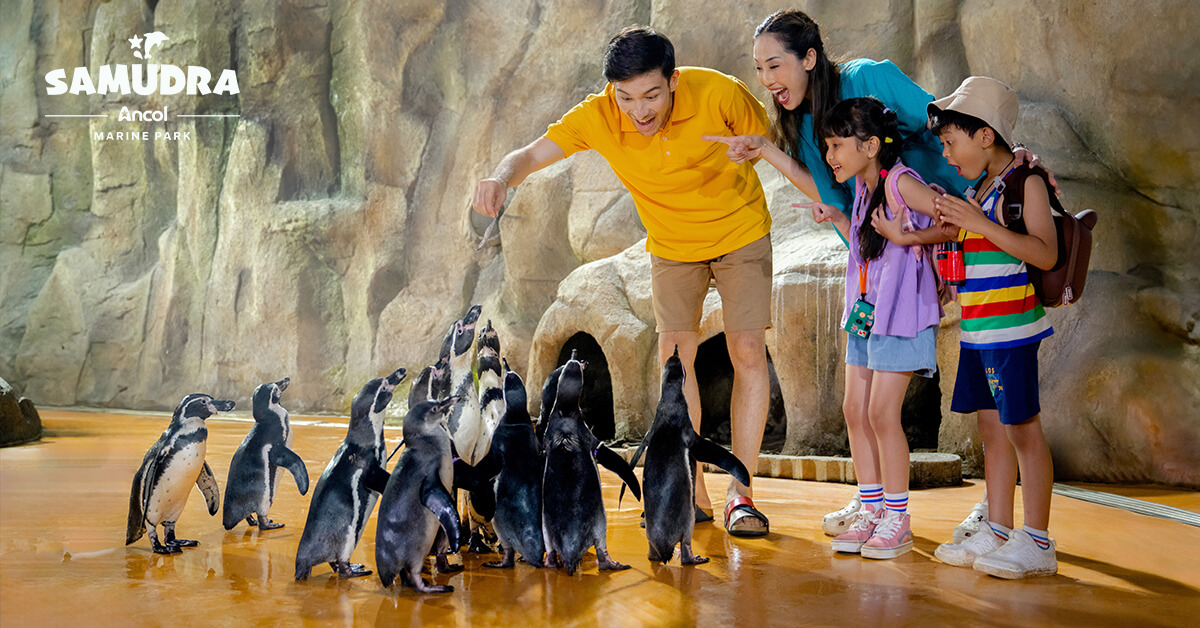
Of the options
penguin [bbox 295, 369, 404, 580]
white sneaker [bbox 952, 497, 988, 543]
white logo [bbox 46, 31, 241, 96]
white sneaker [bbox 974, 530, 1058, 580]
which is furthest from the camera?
white logo [bbox 46, 31, 241, 96]

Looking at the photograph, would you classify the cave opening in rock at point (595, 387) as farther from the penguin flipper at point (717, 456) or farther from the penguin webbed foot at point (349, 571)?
the penguin webbed foot at point (349, 571)

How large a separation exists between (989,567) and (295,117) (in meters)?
11.1

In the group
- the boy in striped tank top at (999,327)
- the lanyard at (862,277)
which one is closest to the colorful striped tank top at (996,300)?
the boy in striped tank top at (999,327)

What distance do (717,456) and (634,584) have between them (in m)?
0.52

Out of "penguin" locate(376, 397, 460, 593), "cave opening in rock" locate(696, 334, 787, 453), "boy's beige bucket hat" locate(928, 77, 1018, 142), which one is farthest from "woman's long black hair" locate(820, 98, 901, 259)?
"cave opening in rock" locate(696, 334, 787, 453)

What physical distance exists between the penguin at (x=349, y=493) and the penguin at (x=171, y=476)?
74cm

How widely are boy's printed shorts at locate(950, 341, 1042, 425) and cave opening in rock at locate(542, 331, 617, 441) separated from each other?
4.94 m

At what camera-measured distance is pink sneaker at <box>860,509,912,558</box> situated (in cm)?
294

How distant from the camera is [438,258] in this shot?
11047 mm

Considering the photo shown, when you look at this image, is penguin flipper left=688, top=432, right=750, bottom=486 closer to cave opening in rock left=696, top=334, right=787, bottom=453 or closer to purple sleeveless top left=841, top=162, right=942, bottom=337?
purple sleeveless top left=841, top=162, right=942, bottom=337

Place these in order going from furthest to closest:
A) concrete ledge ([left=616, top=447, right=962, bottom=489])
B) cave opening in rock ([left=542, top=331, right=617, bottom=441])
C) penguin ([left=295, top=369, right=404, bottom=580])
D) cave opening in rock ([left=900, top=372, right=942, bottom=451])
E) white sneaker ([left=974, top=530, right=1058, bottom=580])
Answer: cave opening in rock ([left=542, top=331, right=617, bottom=441]), cave opening in rock ([left=900, top=372, right=942, bottom=451]), concrete ledge ([left=616, top=447, right=962, bottom=489]), penguin ([left=295, top=369, right=404, bottom=580]), white sneaker ([left=974, top=530, right=1058, bottom=580])

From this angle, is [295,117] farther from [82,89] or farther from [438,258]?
[82,89]

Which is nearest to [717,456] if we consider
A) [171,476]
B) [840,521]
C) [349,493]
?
[840,521]

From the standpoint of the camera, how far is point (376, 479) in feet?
9.43
